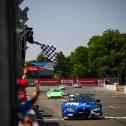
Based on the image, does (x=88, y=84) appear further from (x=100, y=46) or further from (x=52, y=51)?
(x=52, y=51)

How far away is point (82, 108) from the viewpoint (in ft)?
75.8

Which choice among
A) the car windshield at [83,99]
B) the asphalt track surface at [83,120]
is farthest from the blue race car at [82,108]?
the asphalt track surface at [83,120]

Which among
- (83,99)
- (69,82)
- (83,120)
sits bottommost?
(83,120)

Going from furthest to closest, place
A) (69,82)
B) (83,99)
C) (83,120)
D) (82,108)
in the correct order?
(69,82), (83,99), (83,120), (82,108)

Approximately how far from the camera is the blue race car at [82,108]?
23.0 m

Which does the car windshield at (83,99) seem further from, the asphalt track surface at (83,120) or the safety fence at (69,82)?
the safety fence at (69,82)

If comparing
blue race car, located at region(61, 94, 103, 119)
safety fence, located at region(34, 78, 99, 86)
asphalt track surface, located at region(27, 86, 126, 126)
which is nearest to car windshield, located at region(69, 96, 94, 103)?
blue race car, located at region(61, 94, 103, 119)

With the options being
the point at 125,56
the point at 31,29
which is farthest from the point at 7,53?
the point at 125,56

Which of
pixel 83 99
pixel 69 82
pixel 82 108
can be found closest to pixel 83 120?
pixel 82 108

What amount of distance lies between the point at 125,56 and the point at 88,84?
1660 cm

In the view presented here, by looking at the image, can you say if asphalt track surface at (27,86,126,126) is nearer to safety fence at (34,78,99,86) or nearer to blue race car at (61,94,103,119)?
blue race car at (61,94,103,119)

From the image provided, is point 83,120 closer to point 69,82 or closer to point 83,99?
point 83,99

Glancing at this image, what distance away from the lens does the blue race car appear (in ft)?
75.5

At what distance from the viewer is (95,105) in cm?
2306
